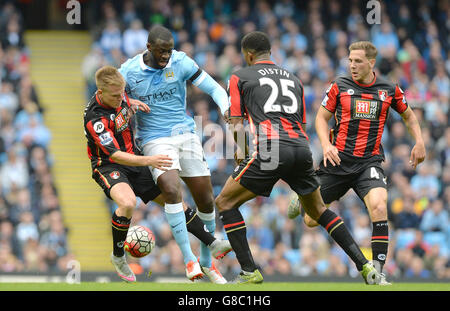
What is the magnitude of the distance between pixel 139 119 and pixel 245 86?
1604 millimetres

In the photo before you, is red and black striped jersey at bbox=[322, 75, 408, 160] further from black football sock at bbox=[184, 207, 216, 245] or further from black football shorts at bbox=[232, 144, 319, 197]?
black football sock at bbox=[184, 207, 216, 245]

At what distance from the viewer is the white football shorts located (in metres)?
9.12

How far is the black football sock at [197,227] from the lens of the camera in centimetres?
925

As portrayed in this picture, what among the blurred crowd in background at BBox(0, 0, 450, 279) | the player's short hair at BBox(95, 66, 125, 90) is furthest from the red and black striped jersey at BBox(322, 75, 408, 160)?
the blurred crowd in background at BBox(0, 0, 450, 279)

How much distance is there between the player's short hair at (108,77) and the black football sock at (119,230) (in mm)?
1411

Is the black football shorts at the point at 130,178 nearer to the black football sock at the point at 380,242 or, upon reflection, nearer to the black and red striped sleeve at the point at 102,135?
the black and red striped sleeve at the point at 102,135

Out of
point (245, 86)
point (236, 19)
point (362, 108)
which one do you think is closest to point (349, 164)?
point (362, 108)

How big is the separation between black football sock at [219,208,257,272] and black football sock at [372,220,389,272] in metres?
1.38

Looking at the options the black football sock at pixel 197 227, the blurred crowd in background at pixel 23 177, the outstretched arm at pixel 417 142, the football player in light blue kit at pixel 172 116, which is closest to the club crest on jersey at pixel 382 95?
the outstretched arm at pixel 417 142

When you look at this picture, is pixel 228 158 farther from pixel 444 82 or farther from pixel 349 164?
pixel 349 164

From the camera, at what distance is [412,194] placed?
15828mm

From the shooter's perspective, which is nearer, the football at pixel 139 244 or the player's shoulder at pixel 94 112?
the player's shoulder at pixel 94 112

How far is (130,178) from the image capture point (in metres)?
9.20

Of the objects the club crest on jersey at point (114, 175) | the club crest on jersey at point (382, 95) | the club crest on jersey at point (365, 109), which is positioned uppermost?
the club crest on jersey at point (382, 95)
